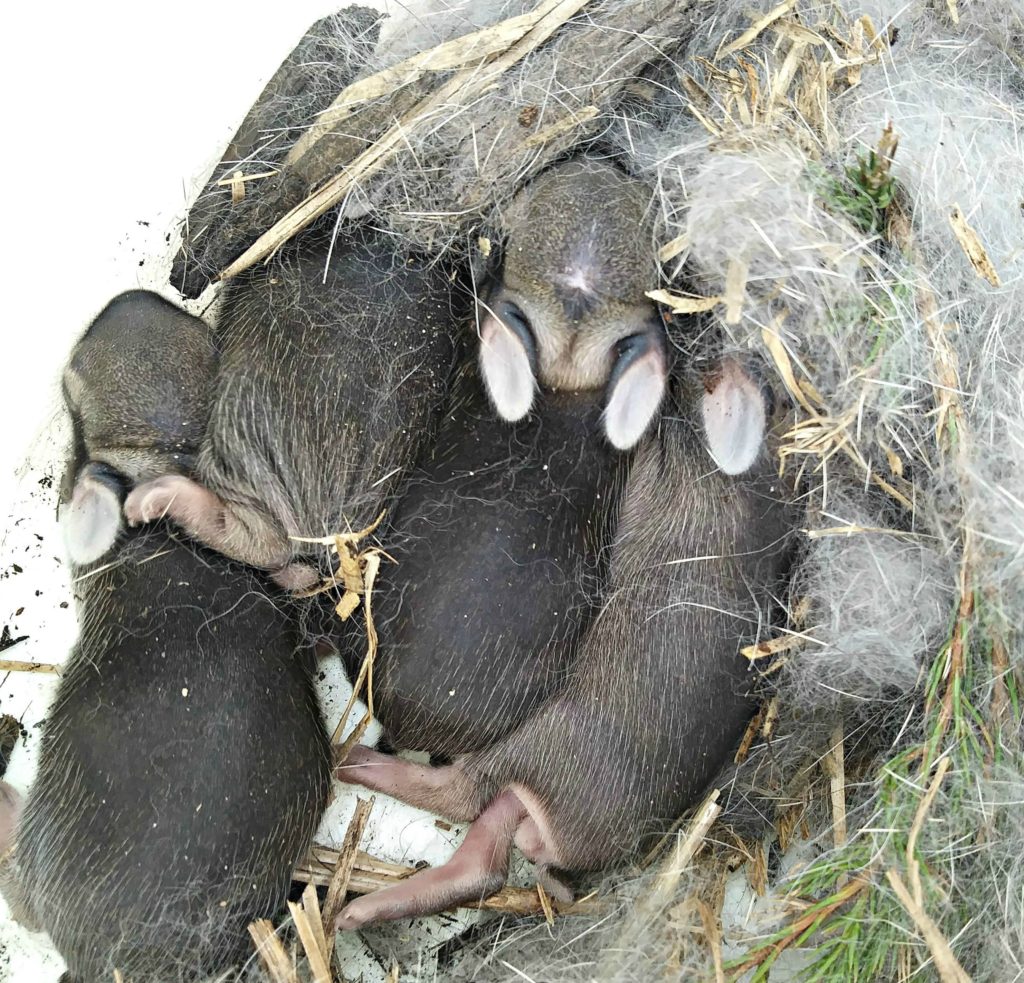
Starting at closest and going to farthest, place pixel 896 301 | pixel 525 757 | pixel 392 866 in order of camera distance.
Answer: pixel 896 301 < pixel 525 757 < pixel 392 866

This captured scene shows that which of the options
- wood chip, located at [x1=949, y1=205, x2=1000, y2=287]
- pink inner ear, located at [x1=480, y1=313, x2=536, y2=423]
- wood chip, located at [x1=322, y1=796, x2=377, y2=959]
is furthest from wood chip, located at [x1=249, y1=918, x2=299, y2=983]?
wood chip, located at [x1=949, y1=205, x2=1000, y2=287]

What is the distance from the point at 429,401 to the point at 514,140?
1.87 ft

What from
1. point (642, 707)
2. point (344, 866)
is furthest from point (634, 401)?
point (344, 866)

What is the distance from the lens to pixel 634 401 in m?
1.98

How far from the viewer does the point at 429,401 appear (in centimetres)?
214

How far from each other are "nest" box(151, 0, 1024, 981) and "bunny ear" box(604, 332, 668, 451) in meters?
0.13

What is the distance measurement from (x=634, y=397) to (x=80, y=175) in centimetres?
152

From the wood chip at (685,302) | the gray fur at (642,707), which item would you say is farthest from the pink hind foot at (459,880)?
the wood chip at (685,302)

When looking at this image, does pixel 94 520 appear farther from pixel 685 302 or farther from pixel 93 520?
pixel 685 302

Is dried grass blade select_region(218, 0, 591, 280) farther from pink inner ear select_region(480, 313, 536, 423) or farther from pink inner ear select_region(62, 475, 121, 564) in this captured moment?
pink inner ear select_region(62, 475, 121, 564)

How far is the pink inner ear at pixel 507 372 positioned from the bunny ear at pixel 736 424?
0.37 meters

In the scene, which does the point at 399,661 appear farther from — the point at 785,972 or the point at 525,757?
the point at 785,972

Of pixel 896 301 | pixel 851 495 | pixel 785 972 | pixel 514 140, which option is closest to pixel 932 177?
pixel 896 301

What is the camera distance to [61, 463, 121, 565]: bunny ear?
6.50 ft
